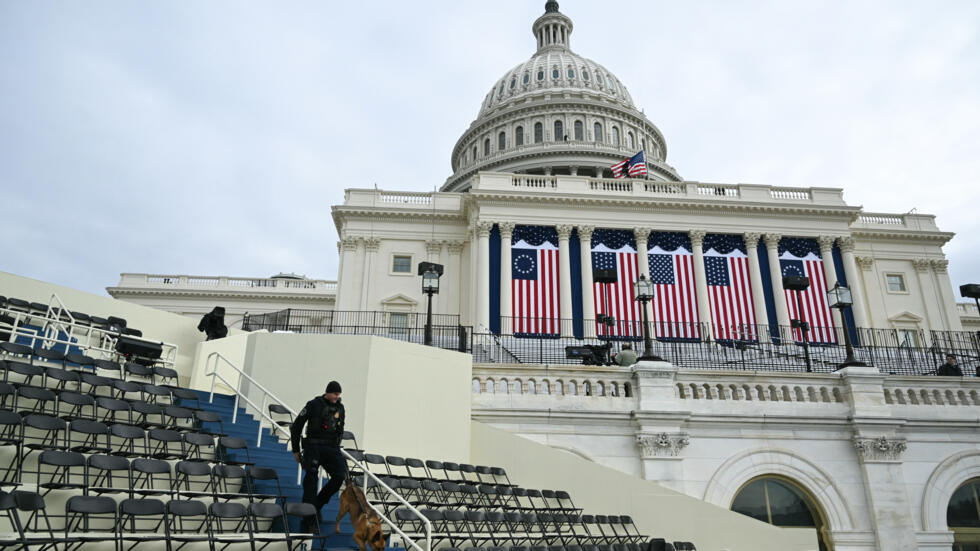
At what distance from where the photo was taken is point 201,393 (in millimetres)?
14211

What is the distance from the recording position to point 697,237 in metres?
40.9

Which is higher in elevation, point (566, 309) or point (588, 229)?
point (588, 229)

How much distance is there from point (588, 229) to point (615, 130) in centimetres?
3652

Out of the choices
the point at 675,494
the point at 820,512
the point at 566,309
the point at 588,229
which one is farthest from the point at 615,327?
the point at 675,494

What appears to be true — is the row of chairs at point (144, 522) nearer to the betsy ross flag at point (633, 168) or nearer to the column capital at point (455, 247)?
the column capital at point (455, 247)

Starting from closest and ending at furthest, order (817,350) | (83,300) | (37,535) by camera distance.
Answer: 1. (37,535)
2. (83,300)
3. (817,350)

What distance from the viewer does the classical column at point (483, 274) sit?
37906 mm

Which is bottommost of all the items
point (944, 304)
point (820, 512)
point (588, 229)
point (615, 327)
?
point (820, 512)

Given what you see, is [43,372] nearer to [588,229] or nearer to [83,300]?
[83,300]

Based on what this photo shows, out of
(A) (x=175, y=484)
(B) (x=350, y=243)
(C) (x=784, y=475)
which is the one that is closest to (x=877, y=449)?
(C) (x=784, y=475)

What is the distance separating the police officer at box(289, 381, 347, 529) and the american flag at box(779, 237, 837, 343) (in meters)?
32.2

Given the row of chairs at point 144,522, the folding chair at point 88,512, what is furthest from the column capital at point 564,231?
the folding chair at point 88,512

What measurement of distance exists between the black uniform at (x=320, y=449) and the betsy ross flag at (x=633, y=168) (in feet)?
136

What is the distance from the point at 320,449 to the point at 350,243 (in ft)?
115
